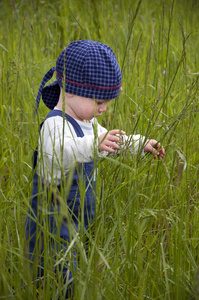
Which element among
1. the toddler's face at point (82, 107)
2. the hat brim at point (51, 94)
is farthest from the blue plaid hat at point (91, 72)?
the hat brim at point (51, 94)

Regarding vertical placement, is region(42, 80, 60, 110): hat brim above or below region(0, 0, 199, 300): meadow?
above

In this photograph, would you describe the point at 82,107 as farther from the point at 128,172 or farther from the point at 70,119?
the point at 128,172

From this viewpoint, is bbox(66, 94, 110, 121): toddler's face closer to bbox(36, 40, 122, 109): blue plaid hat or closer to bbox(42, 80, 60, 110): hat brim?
bbox(36, 40, 122, 109): blue plaid hat

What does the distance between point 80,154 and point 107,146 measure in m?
0.12

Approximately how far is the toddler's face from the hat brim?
0.51 feet

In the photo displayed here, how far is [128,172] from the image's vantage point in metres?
1.40

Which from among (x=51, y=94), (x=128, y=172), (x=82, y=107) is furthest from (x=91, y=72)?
(x=128, y=172)

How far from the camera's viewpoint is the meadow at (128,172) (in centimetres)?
113

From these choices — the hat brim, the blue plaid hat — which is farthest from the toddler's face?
the hat brim

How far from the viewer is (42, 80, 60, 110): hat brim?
1719mm

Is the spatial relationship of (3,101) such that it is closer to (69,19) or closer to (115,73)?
(115,73)

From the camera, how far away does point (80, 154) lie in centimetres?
141

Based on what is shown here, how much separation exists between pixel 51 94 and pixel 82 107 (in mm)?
230

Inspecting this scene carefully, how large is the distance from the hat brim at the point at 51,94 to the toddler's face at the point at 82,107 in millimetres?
154
